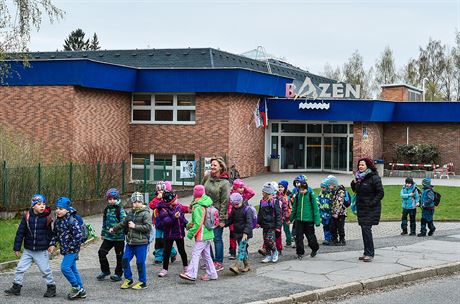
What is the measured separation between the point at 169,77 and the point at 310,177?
30.3 feet

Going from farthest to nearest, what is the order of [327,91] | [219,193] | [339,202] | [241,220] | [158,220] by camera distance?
[327,91], [339,202], [219,193], [241,220], [158,220]

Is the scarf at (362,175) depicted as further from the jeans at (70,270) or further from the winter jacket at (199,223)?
the jeans at (70,270)

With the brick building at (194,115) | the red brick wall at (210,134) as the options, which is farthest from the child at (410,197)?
the red brick wall at (210,134)

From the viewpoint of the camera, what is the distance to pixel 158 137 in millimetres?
34219

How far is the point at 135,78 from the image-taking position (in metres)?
33.8

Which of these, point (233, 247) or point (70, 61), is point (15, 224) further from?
point (70, 61)

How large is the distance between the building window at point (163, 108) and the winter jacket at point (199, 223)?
22.6 meters

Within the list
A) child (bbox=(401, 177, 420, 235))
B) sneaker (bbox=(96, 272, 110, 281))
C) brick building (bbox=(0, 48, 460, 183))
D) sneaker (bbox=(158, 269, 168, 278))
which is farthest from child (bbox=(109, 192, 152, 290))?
brick building (bbox=(0, 48, 460, 183))

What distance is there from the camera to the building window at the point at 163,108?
111ft

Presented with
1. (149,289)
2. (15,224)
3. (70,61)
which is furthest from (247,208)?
(70,61)

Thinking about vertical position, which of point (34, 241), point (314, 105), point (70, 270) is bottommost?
point (70, 270)

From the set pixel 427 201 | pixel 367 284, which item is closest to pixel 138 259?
pixel 367 284

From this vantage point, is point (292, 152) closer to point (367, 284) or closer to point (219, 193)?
point (219, 193)

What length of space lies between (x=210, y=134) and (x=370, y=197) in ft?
69.0
